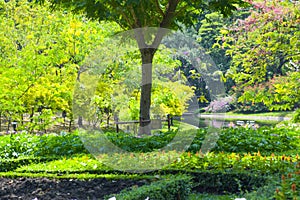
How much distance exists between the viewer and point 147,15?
802cm

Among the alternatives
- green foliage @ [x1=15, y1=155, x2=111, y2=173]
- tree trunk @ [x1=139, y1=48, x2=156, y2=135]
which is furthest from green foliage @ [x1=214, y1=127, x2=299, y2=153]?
green foliage @ [x1=15, y1=155, x2=111, y2=173]

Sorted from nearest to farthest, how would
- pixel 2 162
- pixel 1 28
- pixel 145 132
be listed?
pixel 2 162 < pixel 145 132 < pixel 1 28

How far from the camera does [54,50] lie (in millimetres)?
10367

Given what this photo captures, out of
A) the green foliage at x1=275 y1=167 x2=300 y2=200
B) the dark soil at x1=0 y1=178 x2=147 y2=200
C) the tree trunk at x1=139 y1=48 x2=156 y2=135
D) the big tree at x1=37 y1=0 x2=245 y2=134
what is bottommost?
the dark soil at x1=0 y1=178 x2=147 y2=200

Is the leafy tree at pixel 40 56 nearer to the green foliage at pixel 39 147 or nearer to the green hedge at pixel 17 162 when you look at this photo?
the green foliage at pixel 39 147

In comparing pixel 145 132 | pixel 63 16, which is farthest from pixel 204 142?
pixel 63 16

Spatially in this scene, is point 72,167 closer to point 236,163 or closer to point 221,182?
point 221,182

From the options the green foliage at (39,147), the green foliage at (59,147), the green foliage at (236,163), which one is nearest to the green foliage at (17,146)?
the green foliage at (39,147)

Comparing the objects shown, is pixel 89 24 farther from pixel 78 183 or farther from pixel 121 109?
pixel 78 183

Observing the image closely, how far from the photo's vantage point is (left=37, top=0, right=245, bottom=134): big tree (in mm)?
7164

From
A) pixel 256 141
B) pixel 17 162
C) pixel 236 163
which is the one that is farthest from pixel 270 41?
pixel 17 162

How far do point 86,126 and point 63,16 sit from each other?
15.0 feet

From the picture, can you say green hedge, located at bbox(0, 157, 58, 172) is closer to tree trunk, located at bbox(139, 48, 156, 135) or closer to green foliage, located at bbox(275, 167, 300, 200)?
tree trunk, located at bbox(139, 48, 156, 135)

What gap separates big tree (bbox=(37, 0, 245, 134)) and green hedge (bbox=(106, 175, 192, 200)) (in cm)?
383
